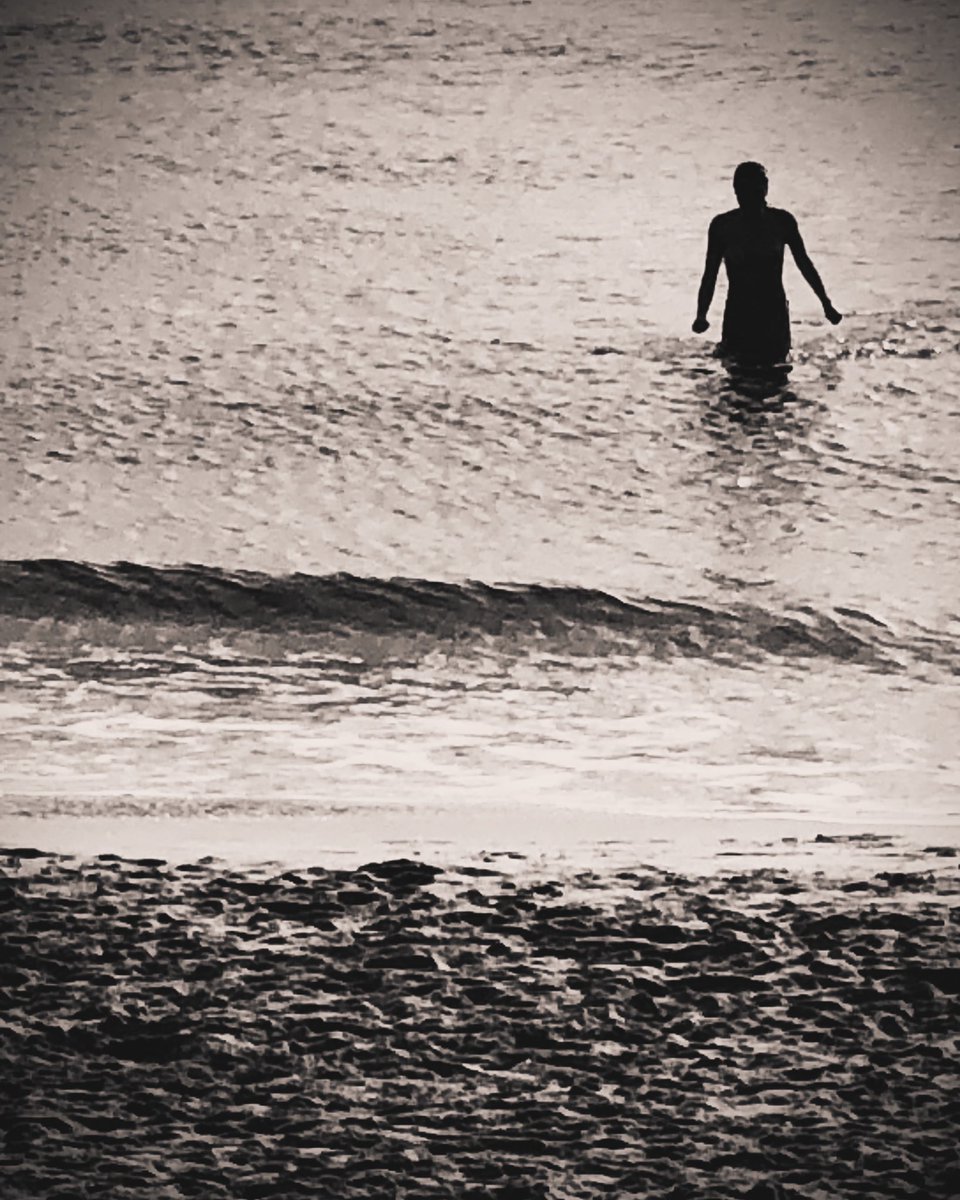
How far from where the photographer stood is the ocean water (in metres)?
1.65

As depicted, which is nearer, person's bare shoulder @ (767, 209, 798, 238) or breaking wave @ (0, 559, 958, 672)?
breaking wave @ (0, 559, 958, 672)

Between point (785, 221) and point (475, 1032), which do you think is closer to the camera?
point (475, 1032)

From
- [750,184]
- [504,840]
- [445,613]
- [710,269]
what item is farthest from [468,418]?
[504,840]

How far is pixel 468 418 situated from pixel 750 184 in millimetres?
471

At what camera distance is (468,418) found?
2789 millimetres

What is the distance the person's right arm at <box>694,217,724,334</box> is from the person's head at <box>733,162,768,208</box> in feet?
0.15

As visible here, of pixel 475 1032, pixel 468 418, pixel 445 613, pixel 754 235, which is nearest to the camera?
pixel 475 1032

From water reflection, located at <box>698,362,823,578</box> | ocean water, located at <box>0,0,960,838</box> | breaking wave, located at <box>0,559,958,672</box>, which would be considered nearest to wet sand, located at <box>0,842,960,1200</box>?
Result: ocean water, located at <box>0,0,960,838</box>

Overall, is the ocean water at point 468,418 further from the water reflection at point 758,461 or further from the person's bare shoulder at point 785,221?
the person's bare shoulder at point 785,221

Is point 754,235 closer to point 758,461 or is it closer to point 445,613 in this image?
point 758,461

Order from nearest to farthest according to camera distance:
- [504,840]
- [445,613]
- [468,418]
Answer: [504,840]
[445,613]
[468,418]

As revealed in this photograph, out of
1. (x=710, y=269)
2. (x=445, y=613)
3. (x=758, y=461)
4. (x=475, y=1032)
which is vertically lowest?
(x=475, y=1032)

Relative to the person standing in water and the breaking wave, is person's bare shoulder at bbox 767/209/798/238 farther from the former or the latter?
the breaking wave

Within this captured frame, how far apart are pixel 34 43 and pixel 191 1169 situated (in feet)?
13.3
